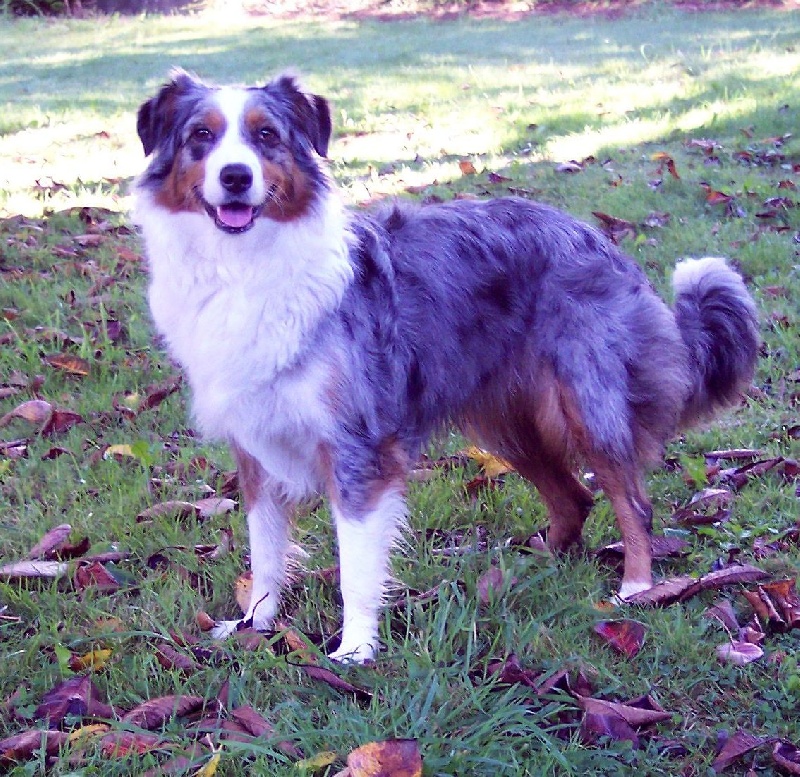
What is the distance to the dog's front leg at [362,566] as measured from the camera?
3166 mm

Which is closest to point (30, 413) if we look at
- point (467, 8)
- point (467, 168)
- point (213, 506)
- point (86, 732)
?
point (213, 506)

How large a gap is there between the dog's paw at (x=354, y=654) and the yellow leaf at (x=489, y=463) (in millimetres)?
1315

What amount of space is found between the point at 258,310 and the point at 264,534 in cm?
86

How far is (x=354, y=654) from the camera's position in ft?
10.1

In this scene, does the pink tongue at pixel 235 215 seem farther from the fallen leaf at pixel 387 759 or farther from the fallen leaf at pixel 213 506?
the fallen leaf at pixel 387 759

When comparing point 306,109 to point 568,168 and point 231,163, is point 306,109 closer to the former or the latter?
point 231,163

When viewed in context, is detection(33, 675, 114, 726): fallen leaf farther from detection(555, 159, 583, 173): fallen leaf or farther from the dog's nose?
detection(555, 159, 583, 173): fallen leaf

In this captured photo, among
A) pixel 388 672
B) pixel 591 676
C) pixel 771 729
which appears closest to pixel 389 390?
pixel 388 672

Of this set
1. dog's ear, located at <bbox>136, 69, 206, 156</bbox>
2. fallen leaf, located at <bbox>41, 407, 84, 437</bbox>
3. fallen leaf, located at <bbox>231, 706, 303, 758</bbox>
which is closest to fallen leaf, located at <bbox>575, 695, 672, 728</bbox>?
fallen leaf, located at <bbox>231, 706, 303, 758</bbox>

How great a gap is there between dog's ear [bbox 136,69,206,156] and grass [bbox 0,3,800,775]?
1.49 m

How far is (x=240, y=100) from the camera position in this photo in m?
3.16

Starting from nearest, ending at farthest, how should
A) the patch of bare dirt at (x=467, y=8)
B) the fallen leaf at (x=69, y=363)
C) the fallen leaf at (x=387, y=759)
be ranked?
1. the fallen leaf at (x=387, y=759)
2. the fallen leaf at (x=69, y=363)
3. the patch of bare dirt at (x=467, y=8)

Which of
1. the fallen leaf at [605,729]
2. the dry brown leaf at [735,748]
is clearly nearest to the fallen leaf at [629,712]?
the fallen leaf at [605,729]

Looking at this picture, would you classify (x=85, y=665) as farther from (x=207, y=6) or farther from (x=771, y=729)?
(x=207, y=6)
